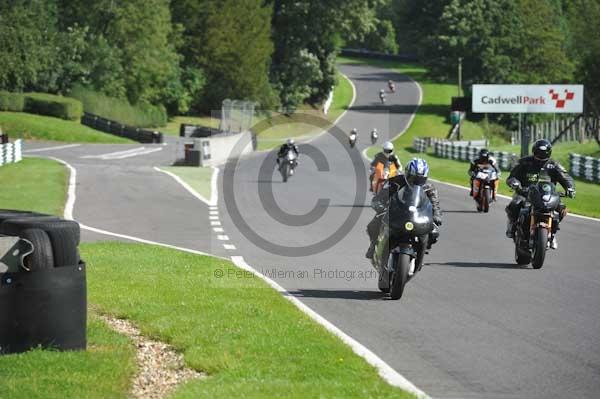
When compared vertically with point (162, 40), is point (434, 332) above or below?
below

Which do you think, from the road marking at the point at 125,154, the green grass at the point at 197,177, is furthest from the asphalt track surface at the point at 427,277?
the road marking at the point at 125,154

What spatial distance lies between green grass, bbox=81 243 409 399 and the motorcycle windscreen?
60.4 inches

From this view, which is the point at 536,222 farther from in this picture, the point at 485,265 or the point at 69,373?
the point at 69,373

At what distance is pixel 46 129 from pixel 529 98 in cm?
2686

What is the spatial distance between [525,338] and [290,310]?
2528mm

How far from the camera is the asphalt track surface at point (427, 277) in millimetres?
9117

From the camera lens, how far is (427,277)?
595 inches

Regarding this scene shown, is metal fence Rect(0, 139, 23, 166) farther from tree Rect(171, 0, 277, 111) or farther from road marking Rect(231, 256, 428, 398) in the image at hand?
tree Rect(171, 0, 277, 111)

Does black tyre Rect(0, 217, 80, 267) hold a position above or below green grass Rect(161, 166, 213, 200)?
above

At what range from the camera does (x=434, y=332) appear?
10.7 metres

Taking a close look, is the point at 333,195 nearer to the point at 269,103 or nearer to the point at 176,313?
the point at 176,313

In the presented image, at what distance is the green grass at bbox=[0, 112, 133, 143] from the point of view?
64.8 meters

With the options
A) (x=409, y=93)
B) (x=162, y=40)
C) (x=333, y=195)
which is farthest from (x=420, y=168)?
(x=409, y=93)
